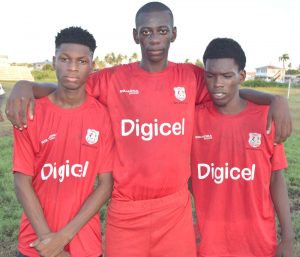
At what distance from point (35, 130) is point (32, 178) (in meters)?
0.30

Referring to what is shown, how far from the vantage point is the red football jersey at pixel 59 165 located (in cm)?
262

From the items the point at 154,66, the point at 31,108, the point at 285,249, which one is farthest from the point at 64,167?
the point at 285,249

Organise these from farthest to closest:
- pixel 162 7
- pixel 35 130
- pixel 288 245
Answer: pixel 162 7
pixel 288 245
pixel 35 130

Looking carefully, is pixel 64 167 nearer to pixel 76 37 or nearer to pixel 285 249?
pixel 76 37

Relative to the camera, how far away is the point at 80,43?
109 inches

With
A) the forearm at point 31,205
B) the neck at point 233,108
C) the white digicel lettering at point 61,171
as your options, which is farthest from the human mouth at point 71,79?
the neck at point 233,108

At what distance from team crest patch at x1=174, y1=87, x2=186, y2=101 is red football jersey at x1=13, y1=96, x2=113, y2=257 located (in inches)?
26.5

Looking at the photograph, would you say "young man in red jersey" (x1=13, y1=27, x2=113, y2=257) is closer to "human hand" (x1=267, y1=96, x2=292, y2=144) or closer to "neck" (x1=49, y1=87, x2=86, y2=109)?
"neck" (x1=49, y1=87, x2=86, y2=109)

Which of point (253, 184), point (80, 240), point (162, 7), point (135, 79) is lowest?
point (80, 240)

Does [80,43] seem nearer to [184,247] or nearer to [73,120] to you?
[73,120]

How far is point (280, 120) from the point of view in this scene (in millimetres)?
2762

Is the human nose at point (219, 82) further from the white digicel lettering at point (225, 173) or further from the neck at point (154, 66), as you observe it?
the white digicel lettering at point (225, 173)

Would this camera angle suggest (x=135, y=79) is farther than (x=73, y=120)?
Yes

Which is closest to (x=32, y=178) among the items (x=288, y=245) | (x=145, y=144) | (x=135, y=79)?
(x=145, y=144)
